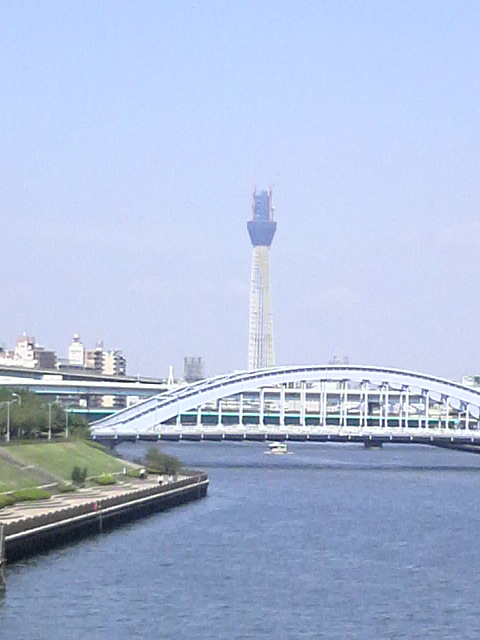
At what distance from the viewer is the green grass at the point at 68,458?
78312 millimetres

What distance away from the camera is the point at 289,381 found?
129 metres

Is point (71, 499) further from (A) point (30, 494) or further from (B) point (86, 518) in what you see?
(B) point (86, 518)

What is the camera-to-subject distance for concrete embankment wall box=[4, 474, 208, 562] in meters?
52.6

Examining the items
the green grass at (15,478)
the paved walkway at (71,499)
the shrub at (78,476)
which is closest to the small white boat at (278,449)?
the paved walkway at (71,499)

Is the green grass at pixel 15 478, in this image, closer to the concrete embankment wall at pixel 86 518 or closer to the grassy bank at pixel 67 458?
the grassy bank at pixel 67 458

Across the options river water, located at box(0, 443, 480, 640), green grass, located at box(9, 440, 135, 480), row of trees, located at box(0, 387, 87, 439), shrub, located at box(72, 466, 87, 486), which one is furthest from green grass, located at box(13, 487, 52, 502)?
row of trees, located at box(0, 387, 87, 439)

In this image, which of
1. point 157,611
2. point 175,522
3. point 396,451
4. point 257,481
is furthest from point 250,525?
point 396,451

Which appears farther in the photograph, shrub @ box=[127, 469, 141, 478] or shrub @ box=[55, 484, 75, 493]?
shrub @ box=[127, 469, 141, 478]

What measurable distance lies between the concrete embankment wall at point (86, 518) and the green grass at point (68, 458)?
4.60m

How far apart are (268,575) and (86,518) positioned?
39.5 feet

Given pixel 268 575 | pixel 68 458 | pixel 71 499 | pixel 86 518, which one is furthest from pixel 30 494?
pixel 68 458

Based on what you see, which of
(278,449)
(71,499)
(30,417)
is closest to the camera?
(71,499)

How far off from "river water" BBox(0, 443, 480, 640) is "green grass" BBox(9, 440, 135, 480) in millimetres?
6378

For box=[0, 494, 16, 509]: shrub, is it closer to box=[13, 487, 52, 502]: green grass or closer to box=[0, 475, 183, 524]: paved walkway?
box=[0, 475, 183, 524]: paved walkway
